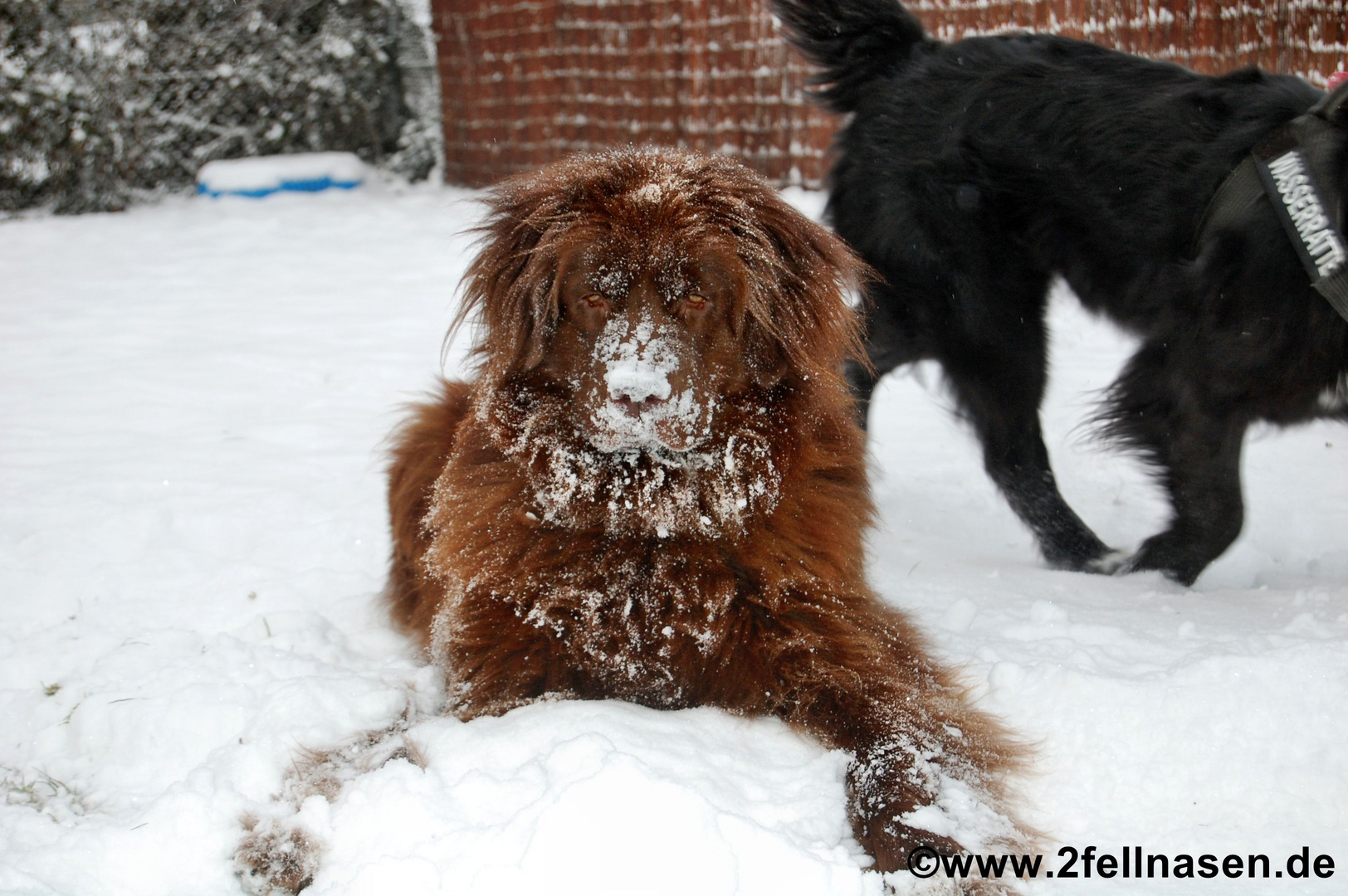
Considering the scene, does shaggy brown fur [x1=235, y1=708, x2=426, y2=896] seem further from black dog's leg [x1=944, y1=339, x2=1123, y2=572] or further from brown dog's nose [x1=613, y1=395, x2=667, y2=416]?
black dog's leg [x1=944, y1=339, x2=1123, y2=572]

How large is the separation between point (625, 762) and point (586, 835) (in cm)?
17

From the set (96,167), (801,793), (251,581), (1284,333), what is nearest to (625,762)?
(801,793)

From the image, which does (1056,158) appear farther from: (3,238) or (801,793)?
(3,238)

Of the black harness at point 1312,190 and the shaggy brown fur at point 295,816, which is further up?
the black harness at point 1312,190

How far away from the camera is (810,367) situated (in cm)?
270

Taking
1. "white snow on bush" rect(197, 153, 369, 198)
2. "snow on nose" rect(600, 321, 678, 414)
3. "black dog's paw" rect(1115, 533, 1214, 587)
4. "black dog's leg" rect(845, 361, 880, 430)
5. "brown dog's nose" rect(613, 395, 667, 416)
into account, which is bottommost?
"black dog's paw" rect(1115, 533, 1214, 587)

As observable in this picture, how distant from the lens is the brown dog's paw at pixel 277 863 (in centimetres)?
207

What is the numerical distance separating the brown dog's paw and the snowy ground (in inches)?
1.3

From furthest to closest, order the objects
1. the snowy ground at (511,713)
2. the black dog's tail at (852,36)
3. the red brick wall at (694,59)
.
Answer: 1. the red brick wall at (694,59)
2. the black dog's tail at (852,36)
3. the snowy ground at (511,713)

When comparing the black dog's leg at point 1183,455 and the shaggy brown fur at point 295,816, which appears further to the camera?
the black dog's leg at point 1183,455

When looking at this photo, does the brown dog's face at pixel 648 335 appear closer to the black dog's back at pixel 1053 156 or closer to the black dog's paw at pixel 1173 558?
the black dog's back at pixel 1053 156

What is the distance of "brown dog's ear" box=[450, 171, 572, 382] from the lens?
8.64 feet

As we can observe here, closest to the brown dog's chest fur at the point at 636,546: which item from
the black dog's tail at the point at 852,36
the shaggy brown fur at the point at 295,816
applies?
the shaggy brown fur at the point at 295,816

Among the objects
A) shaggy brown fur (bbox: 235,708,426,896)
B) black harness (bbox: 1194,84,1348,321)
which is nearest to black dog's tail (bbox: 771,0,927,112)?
black harness (bbox: 1194,84,1348,321)
